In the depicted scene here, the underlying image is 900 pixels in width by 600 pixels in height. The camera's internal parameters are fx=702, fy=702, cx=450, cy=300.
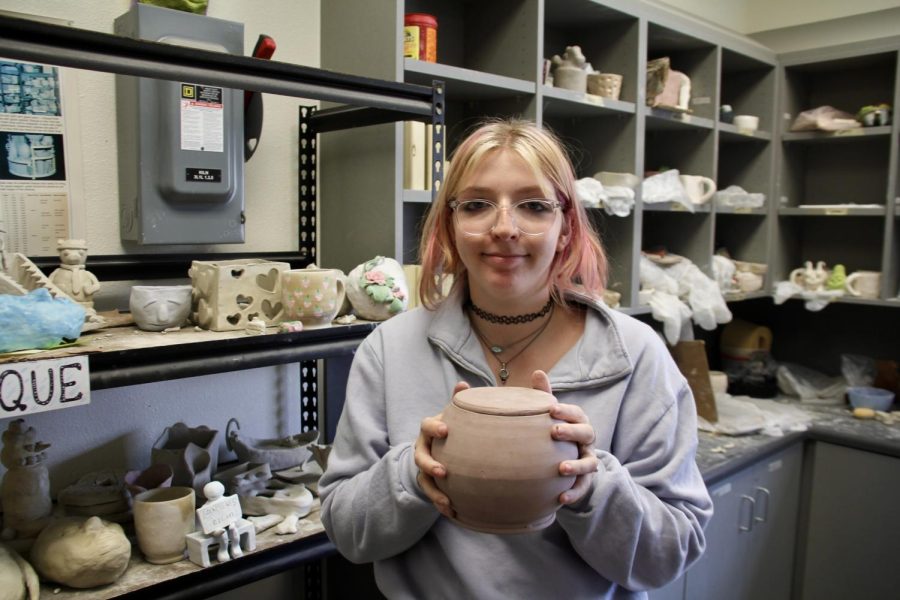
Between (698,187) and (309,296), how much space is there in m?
1.94

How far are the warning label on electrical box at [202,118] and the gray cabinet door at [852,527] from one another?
2.46 meters

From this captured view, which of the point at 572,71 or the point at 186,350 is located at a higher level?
the point at 572,71

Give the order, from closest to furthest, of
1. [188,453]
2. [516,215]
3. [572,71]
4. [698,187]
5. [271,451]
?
[516,215]
[188,453]
[271,451]
[572,71]
[698,187]

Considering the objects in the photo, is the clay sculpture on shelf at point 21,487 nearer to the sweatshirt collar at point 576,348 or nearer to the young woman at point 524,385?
the young woman at point 524,385

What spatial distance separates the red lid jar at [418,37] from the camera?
1.84 metres

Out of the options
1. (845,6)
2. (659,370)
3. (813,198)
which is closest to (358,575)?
(659,370)

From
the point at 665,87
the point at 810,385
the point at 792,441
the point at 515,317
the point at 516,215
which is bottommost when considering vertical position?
the point at 792,441

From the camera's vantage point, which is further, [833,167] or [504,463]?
[833,167]

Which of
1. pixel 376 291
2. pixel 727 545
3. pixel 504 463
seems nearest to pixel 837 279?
pixel 727 545

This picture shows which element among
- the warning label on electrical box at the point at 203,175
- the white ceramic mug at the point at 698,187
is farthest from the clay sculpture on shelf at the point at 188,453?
the white ceramic mug at the point at 698,187

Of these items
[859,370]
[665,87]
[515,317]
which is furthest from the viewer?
[859,370]

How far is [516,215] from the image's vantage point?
3.37 feet

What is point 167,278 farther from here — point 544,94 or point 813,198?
point 813,198

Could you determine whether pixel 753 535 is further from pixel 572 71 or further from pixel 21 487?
pixel 21 487
